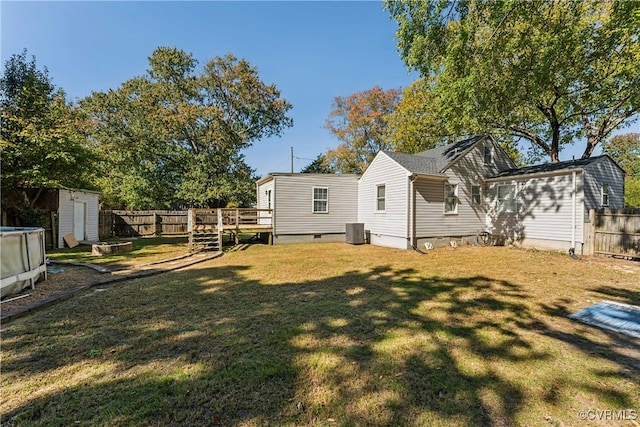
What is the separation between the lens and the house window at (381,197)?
486 inches

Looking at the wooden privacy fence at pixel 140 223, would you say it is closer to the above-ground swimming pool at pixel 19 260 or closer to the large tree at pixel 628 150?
the above-ground swimming pool at pixel 19 260

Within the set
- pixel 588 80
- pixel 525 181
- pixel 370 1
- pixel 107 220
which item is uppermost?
pixel 370 1

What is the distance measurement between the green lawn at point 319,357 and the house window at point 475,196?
6.82 m

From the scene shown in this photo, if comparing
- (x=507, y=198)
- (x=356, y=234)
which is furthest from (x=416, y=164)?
(x=507, y=198)

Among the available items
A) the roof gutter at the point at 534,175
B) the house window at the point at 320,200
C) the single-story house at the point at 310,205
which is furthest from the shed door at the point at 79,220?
the roof gutter at the point at 534,175

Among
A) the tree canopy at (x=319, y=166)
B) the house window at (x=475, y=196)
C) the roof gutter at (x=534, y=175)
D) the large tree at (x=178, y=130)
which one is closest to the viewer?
the roof gutter at (x=534, y=175)

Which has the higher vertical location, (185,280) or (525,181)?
(525,181)

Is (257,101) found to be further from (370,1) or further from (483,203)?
(483,203)

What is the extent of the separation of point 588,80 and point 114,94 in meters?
27.5

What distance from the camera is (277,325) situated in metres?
3.76

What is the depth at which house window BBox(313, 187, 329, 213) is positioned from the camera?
13.3 metres

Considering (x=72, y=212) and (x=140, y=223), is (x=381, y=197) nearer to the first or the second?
(x=72, y=212)

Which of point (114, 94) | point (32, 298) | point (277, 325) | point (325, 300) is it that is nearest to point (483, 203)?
point (325, 300)

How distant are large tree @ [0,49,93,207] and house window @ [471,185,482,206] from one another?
15.8m
